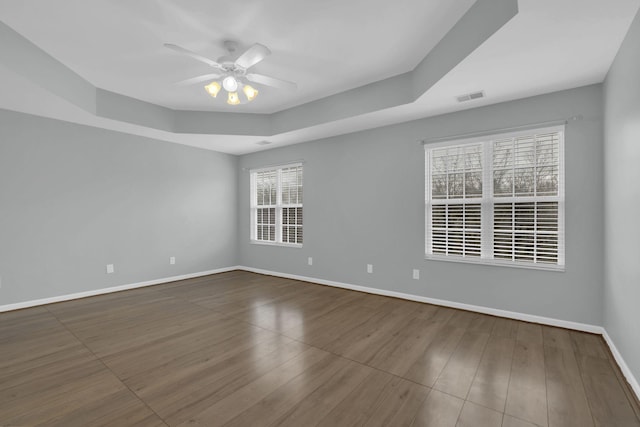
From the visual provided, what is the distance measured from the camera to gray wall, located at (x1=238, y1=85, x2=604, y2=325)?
9.55 ft

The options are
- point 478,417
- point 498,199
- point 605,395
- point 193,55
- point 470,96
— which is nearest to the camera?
point 478,417

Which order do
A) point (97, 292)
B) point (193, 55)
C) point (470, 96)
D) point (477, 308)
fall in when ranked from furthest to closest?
point (97, 292)
point (477, 308)
point (470, 96)
point (193, 55)

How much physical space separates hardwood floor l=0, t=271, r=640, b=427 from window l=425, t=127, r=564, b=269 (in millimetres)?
791

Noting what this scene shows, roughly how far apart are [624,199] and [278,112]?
422cm

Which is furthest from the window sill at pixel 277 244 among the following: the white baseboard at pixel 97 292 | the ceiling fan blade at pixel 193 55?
the ceiling fan blade at pixel 193 55

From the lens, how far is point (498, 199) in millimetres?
3326

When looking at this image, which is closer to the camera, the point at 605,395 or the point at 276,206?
the point at 605,395

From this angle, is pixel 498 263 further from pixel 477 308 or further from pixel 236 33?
pixel 236 33

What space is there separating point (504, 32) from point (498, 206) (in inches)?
77.1

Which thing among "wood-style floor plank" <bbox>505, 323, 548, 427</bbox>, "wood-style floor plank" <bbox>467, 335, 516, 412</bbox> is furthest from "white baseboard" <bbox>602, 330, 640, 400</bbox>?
"wood-style floor plank" <bbox>467, 335, 516, 412</bbox>

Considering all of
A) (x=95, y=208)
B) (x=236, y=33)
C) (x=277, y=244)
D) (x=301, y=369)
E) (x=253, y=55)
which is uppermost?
(x=236, y=33)

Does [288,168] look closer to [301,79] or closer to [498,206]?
[301,79]

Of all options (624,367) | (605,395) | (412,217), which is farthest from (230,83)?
(624,367)

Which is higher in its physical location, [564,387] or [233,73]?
[233,73]
